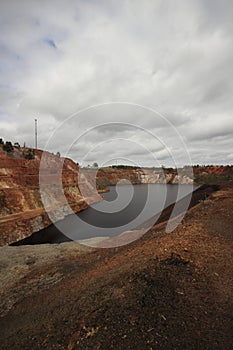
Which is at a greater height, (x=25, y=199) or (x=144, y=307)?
(x=25, y=199)

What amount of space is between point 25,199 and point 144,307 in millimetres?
27491

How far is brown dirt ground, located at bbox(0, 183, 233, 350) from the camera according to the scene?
412 centimetres

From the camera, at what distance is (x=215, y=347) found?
373 centimetres

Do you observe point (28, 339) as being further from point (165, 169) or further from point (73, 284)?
point (165, 169)

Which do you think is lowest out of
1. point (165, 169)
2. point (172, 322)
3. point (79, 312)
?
point (79, 312)

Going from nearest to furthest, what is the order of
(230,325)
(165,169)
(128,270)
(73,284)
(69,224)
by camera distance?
(230,325) < (128,270) < (73,284) < (69,224) < (165,169)

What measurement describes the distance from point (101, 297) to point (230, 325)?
3.17 meters

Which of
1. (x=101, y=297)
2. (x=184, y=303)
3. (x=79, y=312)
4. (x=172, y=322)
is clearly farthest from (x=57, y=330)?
(x=184, y=303)

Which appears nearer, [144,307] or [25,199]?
[144,307]

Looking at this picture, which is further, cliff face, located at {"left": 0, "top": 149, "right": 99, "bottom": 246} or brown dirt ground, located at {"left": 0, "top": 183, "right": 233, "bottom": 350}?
cliff face, located at {"left": 0, "top": 149, "right": 99, "bottom": 246}

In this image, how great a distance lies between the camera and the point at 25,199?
94.5 ft

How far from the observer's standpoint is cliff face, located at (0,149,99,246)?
21.3 metres

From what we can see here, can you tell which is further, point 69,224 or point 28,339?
point 69,224

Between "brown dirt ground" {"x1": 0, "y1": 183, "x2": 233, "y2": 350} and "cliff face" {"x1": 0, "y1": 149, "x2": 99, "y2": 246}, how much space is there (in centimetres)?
1398
